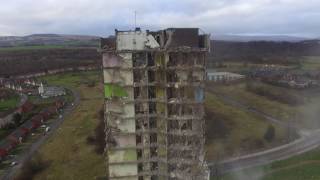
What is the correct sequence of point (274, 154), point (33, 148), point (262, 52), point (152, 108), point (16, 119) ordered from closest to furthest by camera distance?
point (152, 108) < point (274, 154) < point (33, 148) < point (16, 119) < point (262, 52)

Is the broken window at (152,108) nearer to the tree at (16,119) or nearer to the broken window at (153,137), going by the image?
the broken window at (153,137)

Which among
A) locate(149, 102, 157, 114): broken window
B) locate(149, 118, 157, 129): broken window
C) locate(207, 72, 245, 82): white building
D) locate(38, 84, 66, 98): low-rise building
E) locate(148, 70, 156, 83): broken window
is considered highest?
locate(148, 70, 156, 83): broken window

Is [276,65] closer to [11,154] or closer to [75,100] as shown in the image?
[75,100]

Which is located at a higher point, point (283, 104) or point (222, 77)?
point (222, 77)

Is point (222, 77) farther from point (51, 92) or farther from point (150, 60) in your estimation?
point (150, 60)

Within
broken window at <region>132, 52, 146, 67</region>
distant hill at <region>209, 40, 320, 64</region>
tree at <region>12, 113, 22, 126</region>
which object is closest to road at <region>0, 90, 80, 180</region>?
tree at <region>12, 113, 22, 126</region>

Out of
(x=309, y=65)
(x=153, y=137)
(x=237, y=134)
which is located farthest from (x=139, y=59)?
(x=309, y=65)

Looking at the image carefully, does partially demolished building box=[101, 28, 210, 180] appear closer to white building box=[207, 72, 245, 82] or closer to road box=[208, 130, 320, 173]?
road box=[208, 130, 320, 173]

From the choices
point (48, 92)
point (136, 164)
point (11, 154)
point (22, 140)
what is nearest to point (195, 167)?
point (136, 164)
